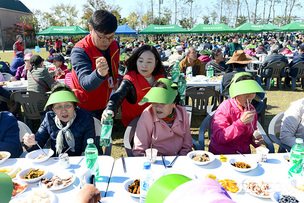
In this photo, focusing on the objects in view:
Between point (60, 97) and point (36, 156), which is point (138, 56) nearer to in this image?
point (60, 97)

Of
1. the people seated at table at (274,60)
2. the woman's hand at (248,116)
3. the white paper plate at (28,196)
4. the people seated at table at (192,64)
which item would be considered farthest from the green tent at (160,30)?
the white paper plate at (28,196)

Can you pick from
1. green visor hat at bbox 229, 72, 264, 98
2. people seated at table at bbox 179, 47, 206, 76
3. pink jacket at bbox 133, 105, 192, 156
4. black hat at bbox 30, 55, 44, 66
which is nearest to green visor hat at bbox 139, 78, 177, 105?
pink jacket at bbox 133, 105, 192, 156

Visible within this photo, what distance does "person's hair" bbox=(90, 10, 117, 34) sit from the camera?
7.44 ft

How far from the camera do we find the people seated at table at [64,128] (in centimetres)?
234

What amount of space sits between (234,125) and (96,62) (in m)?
1.59

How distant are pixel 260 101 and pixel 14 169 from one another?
13.9ft

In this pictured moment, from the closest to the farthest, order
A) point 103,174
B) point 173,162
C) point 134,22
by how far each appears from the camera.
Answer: point 103,174, point 173,162, point 134,22

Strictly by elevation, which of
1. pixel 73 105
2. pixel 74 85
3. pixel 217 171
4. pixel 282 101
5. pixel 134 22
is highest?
pixel 134 22

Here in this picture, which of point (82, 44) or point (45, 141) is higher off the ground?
point (82, 44)

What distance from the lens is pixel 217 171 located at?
194cm

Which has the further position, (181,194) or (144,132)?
(144,132)

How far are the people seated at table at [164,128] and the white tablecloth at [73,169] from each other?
0.45 m

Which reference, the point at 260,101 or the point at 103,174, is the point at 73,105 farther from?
the point at 260,101

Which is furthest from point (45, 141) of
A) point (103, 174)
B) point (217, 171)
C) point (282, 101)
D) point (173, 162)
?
point (282, 101)
